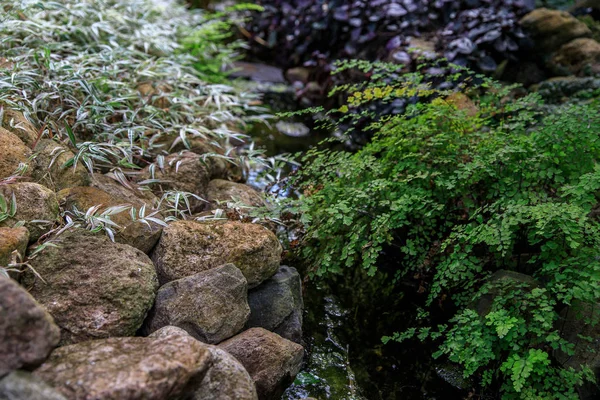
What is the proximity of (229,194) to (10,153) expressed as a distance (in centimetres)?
129

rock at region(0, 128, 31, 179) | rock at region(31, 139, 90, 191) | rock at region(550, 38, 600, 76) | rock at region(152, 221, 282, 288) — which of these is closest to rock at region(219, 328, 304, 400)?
rock at region(152, 221, 282, 288)

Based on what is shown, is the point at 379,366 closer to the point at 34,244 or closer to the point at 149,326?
the point at 149,326

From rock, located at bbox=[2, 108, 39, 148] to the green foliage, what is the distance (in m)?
1.59

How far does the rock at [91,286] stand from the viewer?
2.32m

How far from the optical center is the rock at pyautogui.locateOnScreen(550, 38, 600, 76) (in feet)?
18.0

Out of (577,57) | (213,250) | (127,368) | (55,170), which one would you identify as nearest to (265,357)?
(213,250)

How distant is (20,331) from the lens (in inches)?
67.4

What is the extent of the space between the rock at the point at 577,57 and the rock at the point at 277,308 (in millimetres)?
4189

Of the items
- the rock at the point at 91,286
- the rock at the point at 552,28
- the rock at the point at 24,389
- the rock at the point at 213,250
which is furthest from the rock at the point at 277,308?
the rock at the point at 552,28

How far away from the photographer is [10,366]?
1675 mm

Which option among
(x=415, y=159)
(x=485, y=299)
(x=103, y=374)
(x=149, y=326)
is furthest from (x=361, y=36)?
(x=103, y=374)

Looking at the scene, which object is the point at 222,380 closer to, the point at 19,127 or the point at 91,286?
the point at 91,286

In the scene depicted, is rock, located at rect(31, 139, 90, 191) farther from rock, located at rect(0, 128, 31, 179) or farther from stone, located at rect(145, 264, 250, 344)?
stone, located at rect(145, 264, 250, 344)

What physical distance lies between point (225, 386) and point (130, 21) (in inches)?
171
